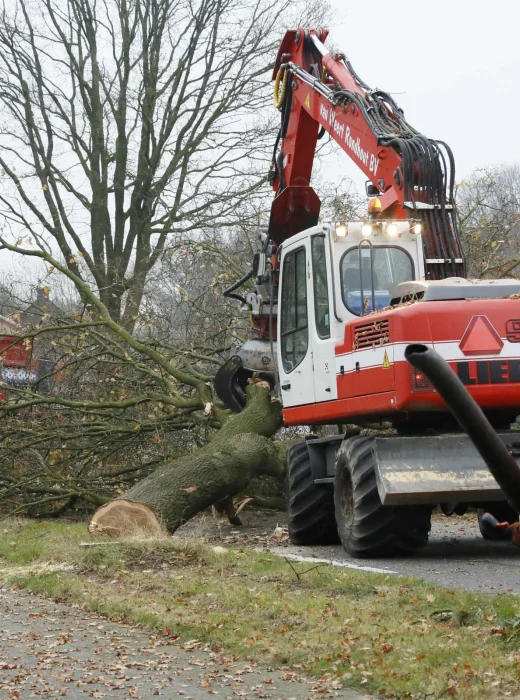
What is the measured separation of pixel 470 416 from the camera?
265 centimetres

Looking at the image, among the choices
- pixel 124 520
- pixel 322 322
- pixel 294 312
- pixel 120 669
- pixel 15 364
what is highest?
pixel 15 364

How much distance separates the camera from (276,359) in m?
12.9

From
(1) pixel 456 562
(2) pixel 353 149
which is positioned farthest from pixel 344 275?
(1) pixel 456 562

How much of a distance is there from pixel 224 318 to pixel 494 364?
26.7 ft

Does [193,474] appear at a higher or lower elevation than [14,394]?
lower

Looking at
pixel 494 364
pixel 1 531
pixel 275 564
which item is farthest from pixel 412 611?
pixel 1 531

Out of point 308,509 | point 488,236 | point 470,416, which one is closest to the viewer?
point 470,416

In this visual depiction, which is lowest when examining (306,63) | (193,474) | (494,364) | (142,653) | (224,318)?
(142,653)

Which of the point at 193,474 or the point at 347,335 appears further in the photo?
the point at 193,474

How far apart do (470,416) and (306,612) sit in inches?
181

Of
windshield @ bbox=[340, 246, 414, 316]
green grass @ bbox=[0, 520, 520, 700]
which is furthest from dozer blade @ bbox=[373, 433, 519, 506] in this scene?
windshield @ bbox=[340, 246, 414, 316]

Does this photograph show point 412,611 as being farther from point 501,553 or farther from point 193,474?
point 193,474

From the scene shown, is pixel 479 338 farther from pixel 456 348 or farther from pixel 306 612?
pixel 306 612

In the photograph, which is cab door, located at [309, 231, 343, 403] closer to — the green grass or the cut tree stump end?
the green grass
